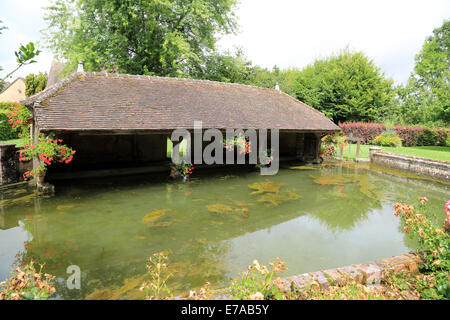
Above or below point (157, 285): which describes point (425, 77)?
above

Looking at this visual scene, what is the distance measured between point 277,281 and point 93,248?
3.68 meters

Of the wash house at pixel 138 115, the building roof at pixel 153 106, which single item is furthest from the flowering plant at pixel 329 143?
the building roof at pixel 153 106

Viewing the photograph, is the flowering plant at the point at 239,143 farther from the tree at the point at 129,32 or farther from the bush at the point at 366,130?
the bush at the point at 366,130

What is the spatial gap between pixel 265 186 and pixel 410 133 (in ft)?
66.6

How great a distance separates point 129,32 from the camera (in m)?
16.8

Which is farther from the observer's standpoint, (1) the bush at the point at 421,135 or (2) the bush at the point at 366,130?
(2) the bush at the point at 366,130

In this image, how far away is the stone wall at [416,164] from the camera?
36.3 ft

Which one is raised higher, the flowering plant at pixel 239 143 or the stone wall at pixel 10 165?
the flowering plant at pixel 239 143

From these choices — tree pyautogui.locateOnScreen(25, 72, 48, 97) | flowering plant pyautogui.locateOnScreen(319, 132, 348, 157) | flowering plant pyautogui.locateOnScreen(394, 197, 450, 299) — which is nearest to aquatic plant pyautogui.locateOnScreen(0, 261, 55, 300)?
flowering plant pyautogui.locateOnScreen(394, 197, 450, 299)

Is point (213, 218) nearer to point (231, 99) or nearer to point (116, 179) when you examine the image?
point (116, 179)

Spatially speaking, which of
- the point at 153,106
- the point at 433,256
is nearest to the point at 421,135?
the point at 153,106

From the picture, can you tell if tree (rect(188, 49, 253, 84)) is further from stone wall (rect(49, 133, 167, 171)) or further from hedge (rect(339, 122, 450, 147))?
hedge (rect(339, 122, 450, 147))

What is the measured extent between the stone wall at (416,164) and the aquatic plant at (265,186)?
22.7 ft

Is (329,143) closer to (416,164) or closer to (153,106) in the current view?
(416,164)
